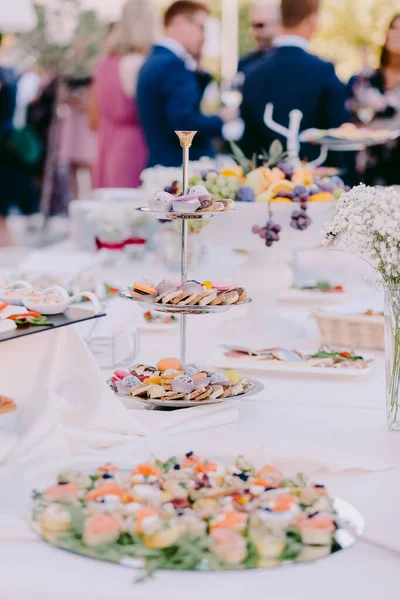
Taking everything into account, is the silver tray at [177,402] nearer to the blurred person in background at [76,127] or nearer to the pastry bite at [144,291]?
the pastry bite at [144,291]

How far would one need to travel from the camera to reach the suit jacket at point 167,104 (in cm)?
390

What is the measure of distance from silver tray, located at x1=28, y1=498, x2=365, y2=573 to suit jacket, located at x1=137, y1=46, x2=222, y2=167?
108 inches

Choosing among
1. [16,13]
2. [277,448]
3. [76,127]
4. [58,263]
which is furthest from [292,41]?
[76,127]

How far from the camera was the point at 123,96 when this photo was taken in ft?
14.9

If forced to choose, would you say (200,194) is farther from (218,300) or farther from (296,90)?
(296,90)

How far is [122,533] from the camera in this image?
3.76 ft

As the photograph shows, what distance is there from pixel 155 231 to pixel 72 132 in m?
4.29

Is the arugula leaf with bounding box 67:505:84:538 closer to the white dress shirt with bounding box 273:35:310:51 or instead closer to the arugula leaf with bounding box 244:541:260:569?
the arugula leaf with bounding box 244:541:260:569

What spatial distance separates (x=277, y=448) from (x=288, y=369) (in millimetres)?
566

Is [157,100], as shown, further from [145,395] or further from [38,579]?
[38,579]

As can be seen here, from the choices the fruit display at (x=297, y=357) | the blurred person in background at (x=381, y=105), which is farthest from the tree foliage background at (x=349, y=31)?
the fruit display at (x=297, y=357)

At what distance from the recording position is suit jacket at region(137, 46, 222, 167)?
390 centimetres

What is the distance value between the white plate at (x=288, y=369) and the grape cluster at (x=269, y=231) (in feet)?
1.08

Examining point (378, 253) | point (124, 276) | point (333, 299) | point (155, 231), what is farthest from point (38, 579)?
point (155, 231)
